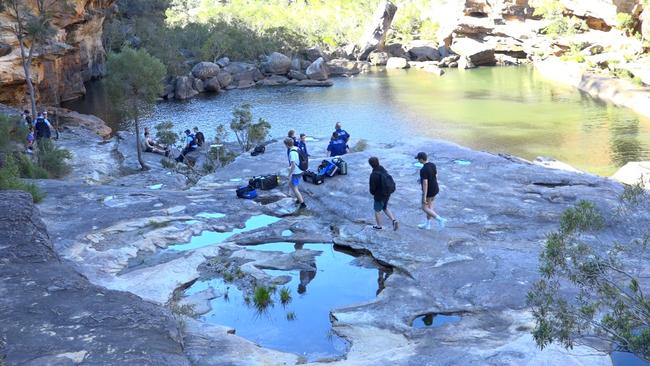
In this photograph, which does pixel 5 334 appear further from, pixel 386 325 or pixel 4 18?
pixel 4 18

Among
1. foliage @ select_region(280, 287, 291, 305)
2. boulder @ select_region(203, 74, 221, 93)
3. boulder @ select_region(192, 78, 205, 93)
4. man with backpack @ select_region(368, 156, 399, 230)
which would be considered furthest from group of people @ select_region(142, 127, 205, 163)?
boulder @ select_region(203, 74, 221, 93)

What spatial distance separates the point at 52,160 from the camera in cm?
2219

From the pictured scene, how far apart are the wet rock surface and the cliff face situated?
20.6 m

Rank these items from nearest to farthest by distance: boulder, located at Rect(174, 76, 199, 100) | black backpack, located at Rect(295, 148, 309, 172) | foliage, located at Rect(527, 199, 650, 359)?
1. foliage, located at Rect(527, 199, 650, 359)
2. black backpack, located at Rect(295, 148, 309, 172)
3. boulder, located at Rect(174, 76, 199, 100)

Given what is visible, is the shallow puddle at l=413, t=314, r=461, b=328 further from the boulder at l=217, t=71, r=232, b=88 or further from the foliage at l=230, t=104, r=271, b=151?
the boulder at l=217, t=71, r=232, b=88

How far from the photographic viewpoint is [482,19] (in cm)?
8606

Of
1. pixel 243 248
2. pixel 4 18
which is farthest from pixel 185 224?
pixel 4 18

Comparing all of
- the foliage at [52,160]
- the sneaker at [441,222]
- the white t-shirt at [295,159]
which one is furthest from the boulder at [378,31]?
the sneaker at [441,222]

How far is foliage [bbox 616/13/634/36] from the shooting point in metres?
57.4

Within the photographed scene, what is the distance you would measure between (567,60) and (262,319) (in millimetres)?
64051

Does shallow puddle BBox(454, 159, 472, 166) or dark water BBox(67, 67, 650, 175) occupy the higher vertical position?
shallow puddle BBox(454, 159, 472, 166)

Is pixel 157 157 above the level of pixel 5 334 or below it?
below

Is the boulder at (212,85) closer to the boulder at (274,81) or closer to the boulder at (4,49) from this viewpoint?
the boulder at (274,81)

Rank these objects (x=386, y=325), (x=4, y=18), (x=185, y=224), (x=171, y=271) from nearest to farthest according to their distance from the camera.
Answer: (x=386, y=325)
(x=171, y=271)
(x=185, y=224)
(x=4, y=18)
